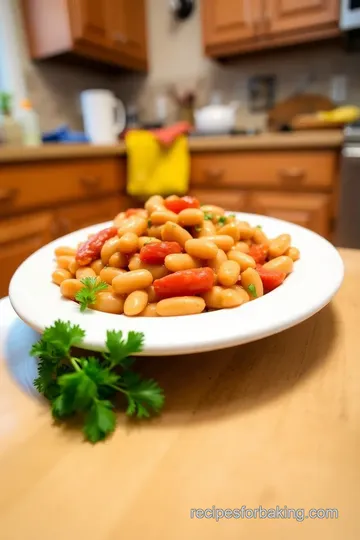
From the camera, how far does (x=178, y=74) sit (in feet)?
8.91

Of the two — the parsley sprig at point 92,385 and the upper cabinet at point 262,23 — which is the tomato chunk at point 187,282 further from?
the upper cabinet at point 262,23

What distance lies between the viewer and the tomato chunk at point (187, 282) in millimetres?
447

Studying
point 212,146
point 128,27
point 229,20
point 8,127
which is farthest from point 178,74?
point 8,127

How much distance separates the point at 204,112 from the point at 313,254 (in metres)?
1.73

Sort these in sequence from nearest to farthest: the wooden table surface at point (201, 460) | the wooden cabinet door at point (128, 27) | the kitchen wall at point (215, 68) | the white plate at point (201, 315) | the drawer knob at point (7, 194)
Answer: the wooden table surface at point (201, 460)
the white plate at point (201, 315)
the drawer knob at point (7, 194)
the kitchen wall at point (215, 68)
the wooden cabinet door at point (128, 27)

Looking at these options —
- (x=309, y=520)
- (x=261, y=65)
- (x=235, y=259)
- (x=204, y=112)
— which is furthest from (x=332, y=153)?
(x=309, y=520)

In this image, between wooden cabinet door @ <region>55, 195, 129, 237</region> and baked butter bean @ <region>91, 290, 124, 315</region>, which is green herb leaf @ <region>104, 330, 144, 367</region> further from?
wooden cabinet door @ <region>55, 195, 129, 237</region>

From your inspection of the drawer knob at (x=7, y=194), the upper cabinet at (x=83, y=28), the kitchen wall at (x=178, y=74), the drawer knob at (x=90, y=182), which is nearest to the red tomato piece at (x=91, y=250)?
the drawer knob at (x=7, y=194)

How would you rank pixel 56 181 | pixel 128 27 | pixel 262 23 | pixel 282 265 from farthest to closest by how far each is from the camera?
pixel 128 27 < pixel 262 23 < pixel 56 181 < pixel 282 265

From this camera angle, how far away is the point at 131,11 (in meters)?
2.52

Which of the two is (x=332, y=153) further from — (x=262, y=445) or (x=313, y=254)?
(x=262, y=445)

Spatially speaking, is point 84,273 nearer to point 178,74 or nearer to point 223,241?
point 223,241

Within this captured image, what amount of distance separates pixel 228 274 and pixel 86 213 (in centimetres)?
155

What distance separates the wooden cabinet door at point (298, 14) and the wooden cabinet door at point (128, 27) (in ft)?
2.98
